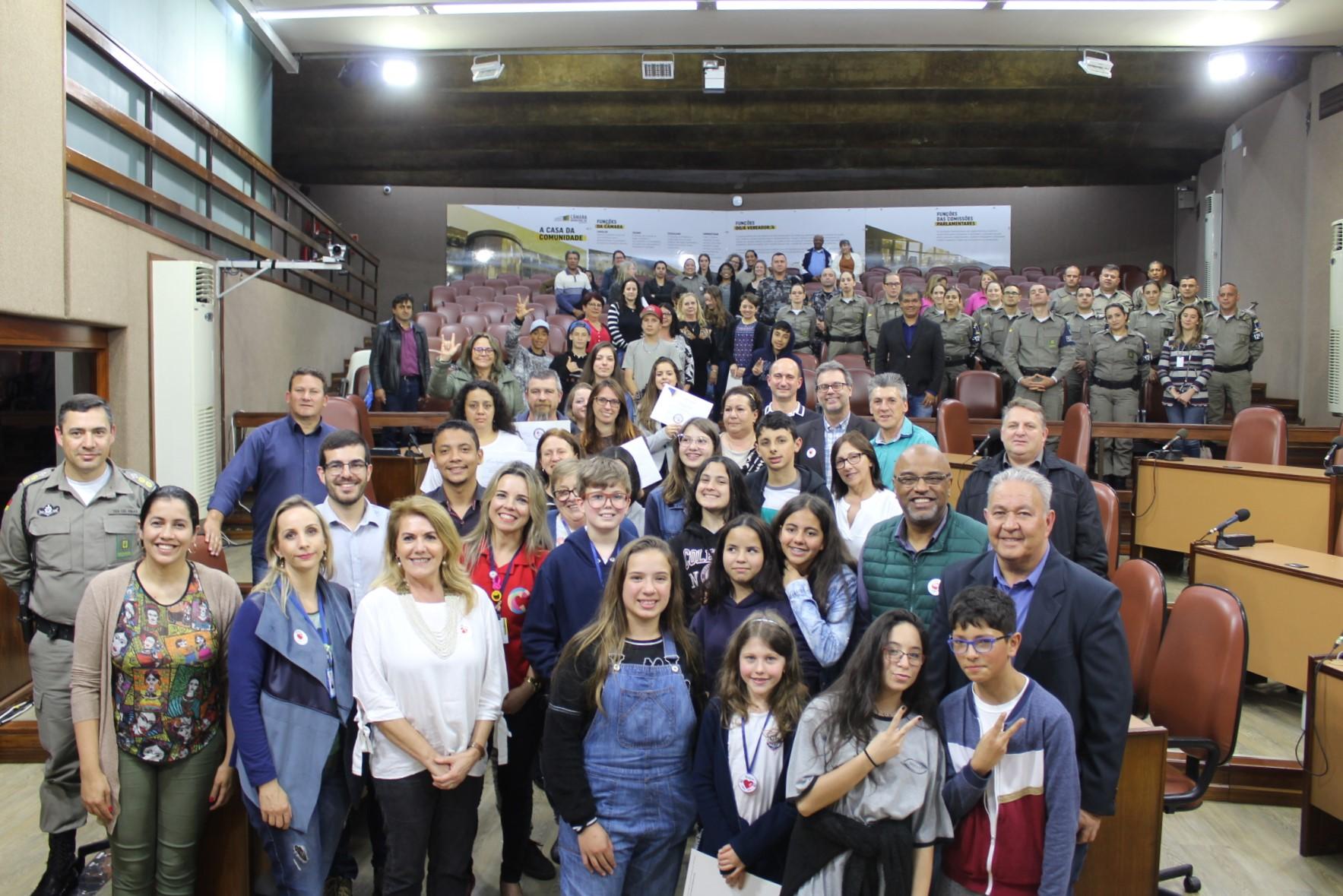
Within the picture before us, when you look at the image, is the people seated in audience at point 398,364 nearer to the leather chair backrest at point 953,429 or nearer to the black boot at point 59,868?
the leather chair backrest at point 953,429

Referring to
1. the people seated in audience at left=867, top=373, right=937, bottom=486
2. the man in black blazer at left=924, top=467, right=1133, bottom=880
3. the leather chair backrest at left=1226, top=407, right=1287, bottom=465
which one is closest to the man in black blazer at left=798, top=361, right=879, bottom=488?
the people seated in audience at left=867, top=373, right=937, bottom=486

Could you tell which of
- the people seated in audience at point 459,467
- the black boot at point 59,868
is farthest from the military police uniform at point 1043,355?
the black boot at point 59,868

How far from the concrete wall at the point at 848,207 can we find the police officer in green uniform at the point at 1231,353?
258 inches

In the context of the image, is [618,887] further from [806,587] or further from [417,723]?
[806,587]

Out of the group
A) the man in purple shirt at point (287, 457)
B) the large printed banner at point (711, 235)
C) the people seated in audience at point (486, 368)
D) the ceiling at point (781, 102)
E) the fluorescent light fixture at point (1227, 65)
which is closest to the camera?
the man in purple shirt at point (287, 457)

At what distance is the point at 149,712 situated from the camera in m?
2.37

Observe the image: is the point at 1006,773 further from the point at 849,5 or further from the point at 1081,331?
the point at 849,5

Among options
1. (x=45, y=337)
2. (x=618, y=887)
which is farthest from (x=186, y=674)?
(x=45, y=337)

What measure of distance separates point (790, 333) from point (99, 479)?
4307 mm

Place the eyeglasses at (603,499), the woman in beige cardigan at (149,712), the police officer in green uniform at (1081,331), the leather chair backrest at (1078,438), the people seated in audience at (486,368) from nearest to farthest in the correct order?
the woman in beige cardigan at (149,712), the eyeglasses at (603,499), the people seated in audience at (486,368), the leather chair backrest at (1078,438), the police officer in green uniform at (1081,331)

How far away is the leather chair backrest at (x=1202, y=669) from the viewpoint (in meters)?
2.73

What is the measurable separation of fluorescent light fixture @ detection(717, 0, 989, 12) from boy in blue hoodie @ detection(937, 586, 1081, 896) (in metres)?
6.92

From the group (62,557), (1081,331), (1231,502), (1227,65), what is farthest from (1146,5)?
(62,557)

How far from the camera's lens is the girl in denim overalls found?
7.27 feet
